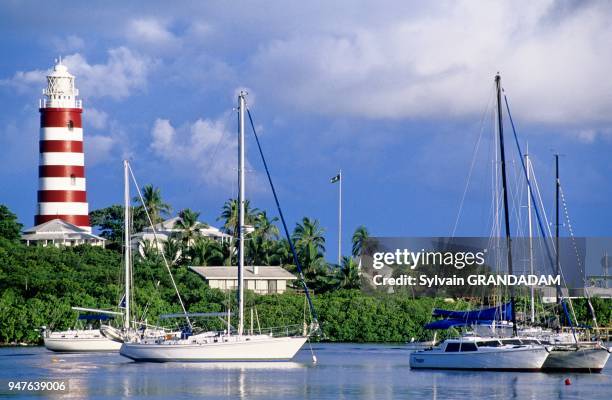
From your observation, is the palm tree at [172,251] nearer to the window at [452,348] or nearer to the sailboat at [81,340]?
the sailboat at [81,340]

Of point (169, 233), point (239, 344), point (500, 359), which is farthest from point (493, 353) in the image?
point (169, 233)

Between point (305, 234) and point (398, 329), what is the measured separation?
2195 cm

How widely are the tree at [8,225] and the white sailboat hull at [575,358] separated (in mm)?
63755

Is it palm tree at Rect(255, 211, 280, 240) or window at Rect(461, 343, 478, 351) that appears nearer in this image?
window at Rect(461, 343, 478, 351)

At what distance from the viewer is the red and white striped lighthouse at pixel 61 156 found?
370 feet

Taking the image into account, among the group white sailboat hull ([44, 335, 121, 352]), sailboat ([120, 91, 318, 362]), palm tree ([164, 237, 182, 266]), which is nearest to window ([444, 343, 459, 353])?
sailboat ([120, 91, 318, 362])

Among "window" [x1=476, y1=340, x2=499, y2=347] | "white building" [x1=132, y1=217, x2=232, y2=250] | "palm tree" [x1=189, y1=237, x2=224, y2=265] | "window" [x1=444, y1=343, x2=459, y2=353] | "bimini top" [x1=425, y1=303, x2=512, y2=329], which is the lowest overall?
"window" [x1=444, y1=343, x2=459, y2=353]

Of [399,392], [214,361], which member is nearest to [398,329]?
[214,361]

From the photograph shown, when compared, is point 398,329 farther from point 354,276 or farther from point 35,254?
point 35,254

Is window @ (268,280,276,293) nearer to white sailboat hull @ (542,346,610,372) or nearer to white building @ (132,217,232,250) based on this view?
white building @ (132,217,232,250)

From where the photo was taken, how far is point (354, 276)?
107 metres

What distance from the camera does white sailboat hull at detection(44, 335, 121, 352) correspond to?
83.7m

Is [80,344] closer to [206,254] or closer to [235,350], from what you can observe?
[235,350]

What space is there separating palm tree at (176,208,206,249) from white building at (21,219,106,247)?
7.76m
